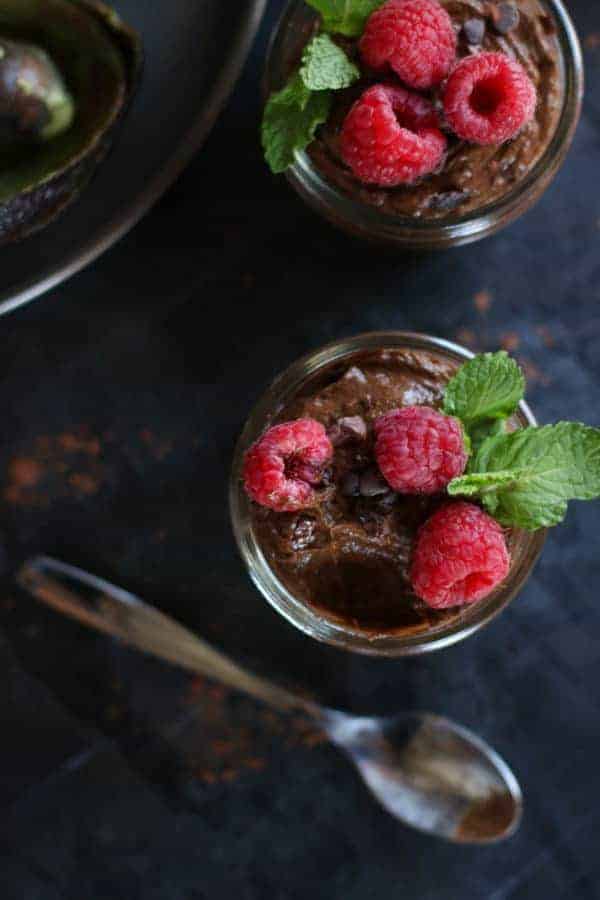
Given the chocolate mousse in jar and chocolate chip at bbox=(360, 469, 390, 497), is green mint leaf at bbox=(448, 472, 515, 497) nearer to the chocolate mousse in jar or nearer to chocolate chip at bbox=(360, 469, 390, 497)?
chocolate chip at bbox=(360, 469, 390, 497)

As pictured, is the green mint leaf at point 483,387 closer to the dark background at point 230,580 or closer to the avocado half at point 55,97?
the dark background at point 230,580

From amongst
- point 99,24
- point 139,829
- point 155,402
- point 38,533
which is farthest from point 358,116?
point 139,829

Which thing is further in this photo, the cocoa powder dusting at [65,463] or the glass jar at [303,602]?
the cocoa powder dusting at [65,463]

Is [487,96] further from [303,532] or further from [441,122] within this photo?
[303,532]

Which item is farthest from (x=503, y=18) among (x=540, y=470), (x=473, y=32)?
(x=540, y=470)

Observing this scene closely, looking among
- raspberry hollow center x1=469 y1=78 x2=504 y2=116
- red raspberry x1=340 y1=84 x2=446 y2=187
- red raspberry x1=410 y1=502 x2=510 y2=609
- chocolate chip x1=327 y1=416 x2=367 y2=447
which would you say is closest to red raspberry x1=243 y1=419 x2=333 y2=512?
chocolate chip x1=327 y1=416 x2=367 y2=447

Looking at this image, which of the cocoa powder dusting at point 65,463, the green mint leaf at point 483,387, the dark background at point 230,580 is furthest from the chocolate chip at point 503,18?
the cocoa powder dusting at point 65,463
